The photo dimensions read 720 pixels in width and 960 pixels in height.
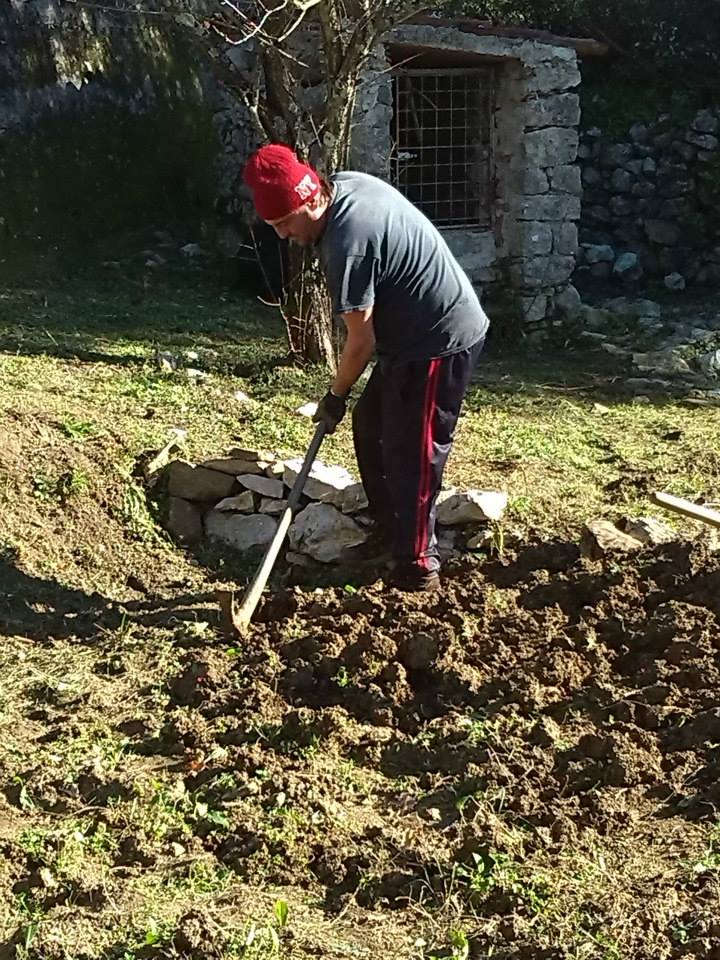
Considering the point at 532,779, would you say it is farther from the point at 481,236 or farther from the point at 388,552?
the point at 481,236

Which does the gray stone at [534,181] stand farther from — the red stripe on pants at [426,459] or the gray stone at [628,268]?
the red stripe on pants at [426,459]

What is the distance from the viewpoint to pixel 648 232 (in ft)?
39.8

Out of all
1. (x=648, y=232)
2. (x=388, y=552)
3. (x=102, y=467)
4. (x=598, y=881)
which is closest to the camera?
(x=598, y=881)

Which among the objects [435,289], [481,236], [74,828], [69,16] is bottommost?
[74,828]

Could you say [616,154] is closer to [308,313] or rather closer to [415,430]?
[308,313]

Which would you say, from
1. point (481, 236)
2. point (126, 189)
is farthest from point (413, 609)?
point (126, 189)

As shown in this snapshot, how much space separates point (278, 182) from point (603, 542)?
2.08 meters

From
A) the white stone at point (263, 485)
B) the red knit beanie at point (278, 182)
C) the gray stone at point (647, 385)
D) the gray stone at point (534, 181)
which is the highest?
the red knit beanie at point (278, 182)

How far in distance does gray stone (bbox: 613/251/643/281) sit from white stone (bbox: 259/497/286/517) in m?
6.96

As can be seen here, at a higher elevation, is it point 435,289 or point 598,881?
point 435,289

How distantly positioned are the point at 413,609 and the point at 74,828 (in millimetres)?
1656

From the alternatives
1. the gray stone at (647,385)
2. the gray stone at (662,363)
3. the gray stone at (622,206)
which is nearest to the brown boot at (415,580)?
the gray stone at (647,385)

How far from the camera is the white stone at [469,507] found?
5.53 meters

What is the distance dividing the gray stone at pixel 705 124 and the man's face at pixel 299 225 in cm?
896
